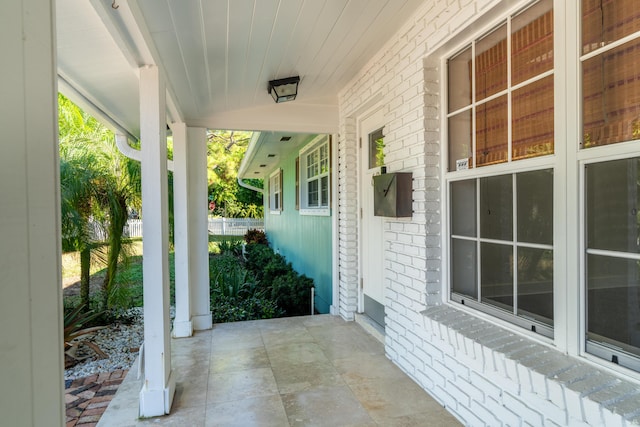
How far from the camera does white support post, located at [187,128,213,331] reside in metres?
4.01

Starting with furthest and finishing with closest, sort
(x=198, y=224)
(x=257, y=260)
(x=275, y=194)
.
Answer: (x=275, y=194), (x=257, y=260), (x=198, y=224)

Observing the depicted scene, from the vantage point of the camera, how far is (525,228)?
187cm

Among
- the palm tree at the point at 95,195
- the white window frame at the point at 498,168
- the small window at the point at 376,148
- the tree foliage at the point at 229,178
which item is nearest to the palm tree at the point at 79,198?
the palm tree at the point at 95,195

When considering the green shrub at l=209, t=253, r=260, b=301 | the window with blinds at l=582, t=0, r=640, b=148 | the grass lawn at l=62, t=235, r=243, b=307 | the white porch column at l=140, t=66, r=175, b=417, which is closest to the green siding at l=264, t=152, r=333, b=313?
the green shrub at l=209, t=253, r=260, b=301

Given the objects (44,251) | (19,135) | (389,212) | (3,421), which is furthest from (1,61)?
(389,212)

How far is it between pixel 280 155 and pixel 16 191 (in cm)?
760

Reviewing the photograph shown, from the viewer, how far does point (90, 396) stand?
2693 mm

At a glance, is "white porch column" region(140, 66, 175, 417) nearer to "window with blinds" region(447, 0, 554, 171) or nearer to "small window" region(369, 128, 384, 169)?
"window with blinds" region(447, 0, 554, 171)

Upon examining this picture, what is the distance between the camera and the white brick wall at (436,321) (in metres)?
1.47

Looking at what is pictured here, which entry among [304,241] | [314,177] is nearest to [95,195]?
[314,177]

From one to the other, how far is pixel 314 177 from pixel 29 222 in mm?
5125

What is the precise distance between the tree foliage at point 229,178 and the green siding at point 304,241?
33.1 ft

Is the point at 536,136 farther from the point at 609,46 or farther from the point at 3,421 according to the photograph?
the point at 3,421

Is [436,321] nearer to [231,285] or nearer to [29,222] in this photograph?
[29,222]
